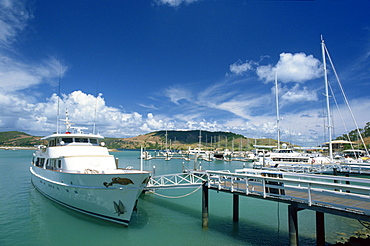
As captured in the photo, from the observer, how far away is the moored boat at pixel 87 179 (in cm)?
1580

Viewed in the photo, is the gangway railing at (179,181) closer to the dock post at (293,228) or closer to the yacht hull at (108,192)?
the yacht hull at (108,192)

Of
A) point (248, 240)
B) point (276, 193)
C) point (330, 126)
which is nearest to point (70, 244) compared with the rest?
point (248, 240)

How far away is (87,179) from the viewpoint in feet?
53.5

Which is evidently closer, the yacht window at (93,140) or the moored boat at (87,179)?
the moored boat at (87,179)

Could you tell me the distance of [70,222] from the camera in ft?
56.5

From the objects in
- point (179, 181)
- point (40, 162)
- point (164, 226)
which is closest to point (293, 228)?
point (164, 226)

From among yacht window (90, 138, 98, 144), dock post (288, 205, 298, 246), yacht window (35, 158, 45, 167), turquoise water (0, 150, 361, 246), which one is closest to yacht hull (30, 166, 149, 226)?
turquoise water (0, 150, 361, 246)

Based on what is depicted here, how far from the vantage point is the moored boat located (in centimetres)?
1580

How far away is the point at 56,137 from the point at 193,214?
14648 mm

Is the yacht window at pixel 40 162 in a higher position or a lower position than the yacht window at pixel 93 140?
lower

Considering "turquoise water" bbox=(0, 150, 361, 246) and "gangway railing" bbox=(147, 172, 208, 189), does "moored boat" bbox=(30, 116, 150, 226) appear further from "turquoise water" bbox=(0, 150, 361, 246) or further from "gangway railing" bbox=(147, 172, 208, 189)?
"gangway railing" bbox=(147, 172, 208, 189)

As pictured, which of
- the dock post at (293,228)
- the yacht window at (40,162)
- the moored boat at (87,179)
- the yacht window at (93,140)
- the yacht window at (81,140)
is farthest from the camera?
the yacht window at (40,162)

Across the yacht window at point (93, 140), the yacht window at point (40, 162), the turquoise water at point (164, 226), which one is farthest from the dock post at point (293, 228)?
the yacht window at point (40, 162)

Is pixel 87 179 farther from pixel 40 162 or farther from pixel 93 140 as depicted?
A: pixel 40 162
